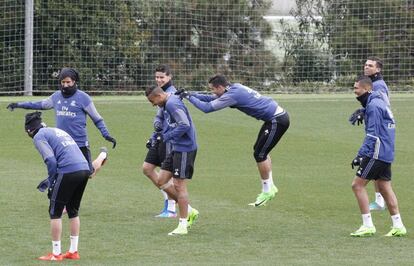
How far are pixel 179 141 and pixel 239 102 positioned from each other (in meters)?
1.86

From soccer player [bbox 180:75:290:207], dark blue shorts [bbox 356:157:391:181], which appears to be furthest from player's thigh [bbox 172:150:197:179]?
dark blue shorts [bbox 356:157:391:181]

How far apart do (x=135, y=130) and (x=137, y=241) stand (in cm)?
1286

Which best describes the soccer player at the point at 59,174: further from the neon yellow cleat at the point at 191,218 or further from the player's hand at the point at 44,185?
the neon yellow cleat at the point at 191,218

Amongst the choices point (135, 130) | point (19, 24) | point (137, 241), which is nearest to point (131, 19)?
point (19, 24)

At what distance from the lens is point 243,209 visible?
1605cm

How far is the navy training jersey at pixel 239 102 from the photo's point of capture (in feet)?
49.1

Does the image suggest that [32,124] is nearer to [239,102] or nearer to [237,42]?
[239,102]

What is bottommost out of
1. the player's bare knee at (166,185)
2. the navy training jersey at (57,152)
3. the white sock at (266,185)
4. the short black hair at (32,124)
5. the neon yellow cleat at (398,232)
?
the neon yellow cleat at (398,232)

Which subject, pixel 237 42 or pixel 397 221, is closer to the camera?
pixel 397 221

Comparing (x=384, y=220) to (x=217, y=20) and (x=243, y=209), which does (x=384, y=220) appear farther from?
(x=217, y=20)

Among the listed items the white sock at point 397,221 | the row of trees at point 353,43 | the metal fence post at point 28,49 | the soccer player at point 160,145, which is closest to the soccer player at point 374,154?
the white sock at point 397,221

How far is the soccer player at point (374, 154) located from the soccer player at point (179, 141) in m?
2.12

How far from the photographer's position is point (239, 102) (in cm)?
1551

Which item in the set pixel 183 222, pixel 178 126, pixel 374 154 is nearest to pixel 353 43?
pixel 374 154
